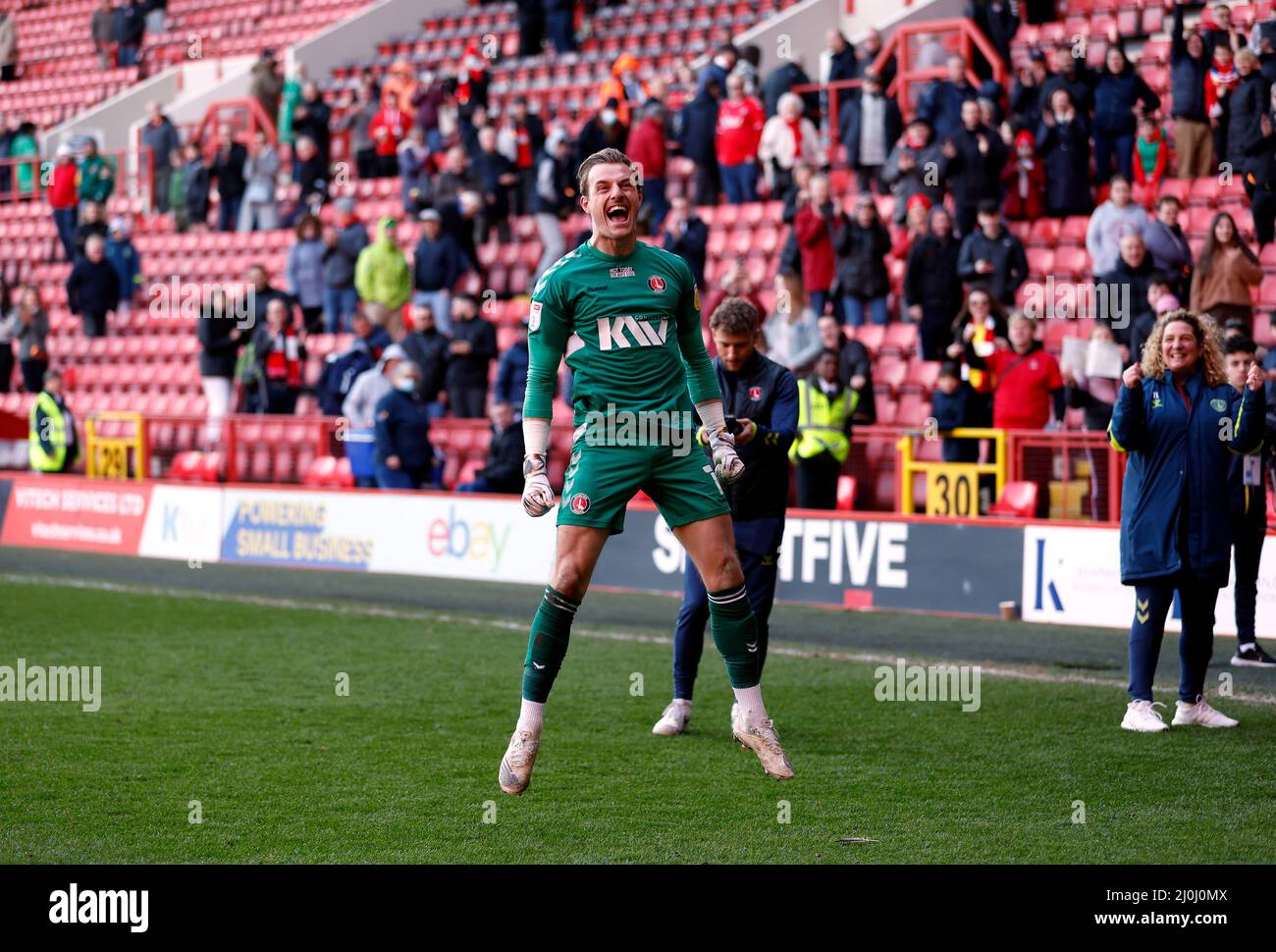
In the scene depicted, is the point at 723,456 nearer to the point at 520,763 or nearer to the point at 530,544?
the point at 520,763

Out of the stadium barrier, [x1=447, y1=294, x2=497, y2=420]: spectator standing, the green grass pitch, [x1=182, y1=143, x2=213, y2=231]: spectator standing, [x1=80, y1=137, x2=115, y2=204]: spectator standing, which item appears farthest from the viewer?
[x1=80, y1=137, x2=115, y2=204]: spectator standing

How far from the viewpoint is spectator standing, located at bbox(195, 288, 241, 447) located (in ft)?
71.8

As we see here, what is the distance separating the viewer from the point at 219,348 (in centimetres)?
2192

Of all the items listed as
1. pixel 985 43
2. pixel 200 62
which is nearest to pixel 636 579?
pixel 985 43

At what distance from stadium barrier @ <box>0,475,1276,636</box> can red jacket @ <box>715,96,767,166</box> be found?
5.96 meters

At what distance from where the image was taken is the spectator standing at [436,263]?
69.9 ft

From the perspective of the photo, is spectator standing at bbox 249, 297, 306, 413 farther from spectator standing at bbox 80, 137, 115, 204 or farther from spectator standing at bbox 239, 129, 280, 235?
spectator standing at bbox 80, 137, 115, 204

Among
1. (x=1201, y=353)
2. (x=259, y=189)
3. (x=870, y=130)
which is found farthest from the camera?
(x=259, y=189)

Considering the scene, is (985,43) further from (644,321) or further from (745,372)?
(644,321)

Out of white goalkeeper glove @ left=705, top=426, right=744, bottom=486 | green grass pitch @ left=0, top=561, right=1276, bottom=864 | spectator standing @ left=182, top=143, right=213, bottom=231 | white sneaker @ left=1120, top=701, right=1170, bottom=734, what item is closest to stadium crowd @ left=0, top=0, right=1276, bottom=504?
spectator standing @ left=182, top=143, right=213, bottom=231

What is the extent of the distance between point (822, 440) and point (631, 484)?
28.4 ft

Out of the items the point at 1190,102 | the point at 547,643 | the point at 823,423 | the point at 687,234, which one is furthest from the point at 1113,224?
the point at 547,643

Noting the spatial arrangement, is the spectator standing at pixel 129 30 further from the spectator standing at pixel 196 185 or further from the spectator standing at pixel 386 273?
the spectator standing at pixel 386 273

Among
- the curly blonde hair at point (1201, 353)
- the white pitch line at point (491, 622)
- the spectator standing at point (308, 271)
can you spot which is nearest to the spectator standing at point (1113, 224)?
the white pitch line at point (491, 622)
